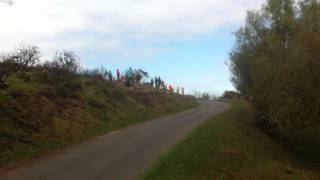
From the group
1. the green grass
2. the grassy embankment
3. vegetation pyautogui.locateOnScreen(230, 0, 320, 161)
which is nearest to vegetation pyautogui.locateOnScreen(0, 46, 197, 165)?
the grassy embankment

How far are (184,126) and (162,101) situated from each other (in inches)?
507

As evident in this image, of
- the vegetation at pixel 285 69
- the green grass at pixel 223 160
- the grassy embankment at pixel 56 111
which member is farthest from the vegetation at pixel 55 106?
the vegetation at pixel 285 69

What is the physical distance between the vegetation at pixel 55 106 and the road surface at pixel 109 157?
96cm

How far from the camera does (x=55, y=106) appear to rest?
24141 millimetres

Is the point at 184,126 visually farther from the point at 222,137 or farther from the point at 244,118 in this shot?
the point at 244,118

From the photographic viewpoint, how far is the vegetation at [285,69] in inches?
944

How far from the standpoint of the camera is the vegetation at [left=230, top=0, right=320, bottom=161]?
2397 cm

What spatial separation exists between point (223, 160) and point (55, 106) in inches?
327

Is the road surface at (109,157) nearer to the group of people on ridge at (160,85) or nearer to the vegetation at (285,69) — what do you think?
the vegetation at (285,69)

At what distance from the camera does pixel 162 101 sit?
41.4 m

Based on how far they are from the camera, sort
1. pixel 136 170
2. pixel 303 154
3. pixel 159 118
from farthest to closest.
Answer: pixel 159 118 → pixel 303 154 → pixel 136 170

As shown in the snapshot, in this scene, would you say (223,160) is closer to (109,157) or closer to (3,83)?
(109,157)

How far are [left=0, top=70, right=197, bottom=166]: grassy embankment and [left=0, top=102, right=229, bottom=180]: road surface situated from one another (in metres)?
0.90

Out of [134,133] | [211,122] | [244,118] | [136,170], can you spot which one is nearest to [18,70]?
[134,133]
